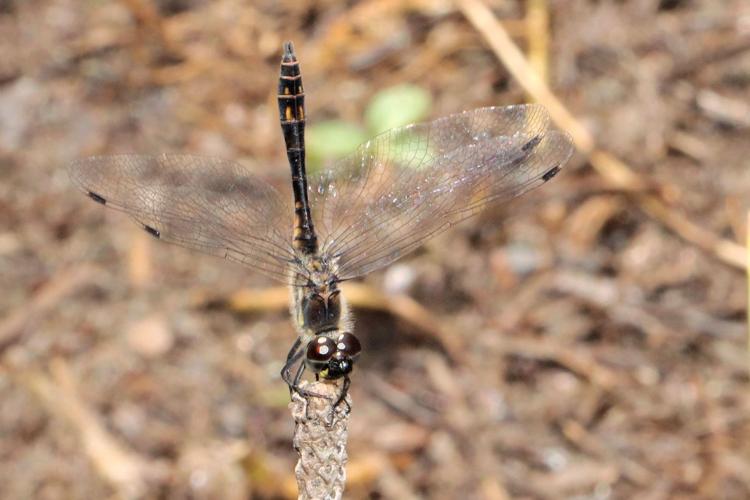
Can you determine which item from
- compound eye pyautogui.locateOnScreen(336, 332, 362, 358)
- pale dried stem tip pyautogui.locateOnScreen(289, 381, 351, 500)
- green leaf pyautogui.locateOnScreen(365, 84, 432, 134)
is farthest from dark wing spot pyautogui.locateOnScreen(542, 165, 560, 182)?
green leaf pyautogui.locateOnScreen(365, 84, 432, 134)

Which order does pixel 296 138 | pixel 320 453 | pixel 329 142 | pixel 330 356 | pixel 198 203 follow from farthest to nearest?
pixel 329 142 → pixel 296 138 → pixel 198 203 → pixel 330 356 → pixel 320 453

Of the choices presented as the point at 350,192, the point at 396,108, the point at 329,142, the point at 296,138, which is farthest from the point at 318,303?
the point at 396,108

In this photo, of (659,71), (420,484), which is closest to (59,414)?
(420,484)

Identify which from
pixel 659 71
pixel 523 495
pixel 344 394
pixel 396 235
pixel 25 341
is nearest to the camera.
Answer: pixel 344 394

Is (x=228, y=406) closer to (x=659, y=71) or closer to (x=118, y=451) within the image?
(x=118, y=451)

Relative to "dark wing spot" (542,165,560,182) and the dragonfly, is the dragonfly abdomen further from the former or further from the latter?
"dark wing spot" (542,165,560,182)

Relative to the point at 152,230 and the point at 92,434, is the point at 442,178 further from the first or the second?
the point at 92,434

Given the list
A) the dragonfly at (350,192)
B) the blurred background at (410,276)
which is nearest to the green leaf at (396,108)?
the blurred background at (410,276)
